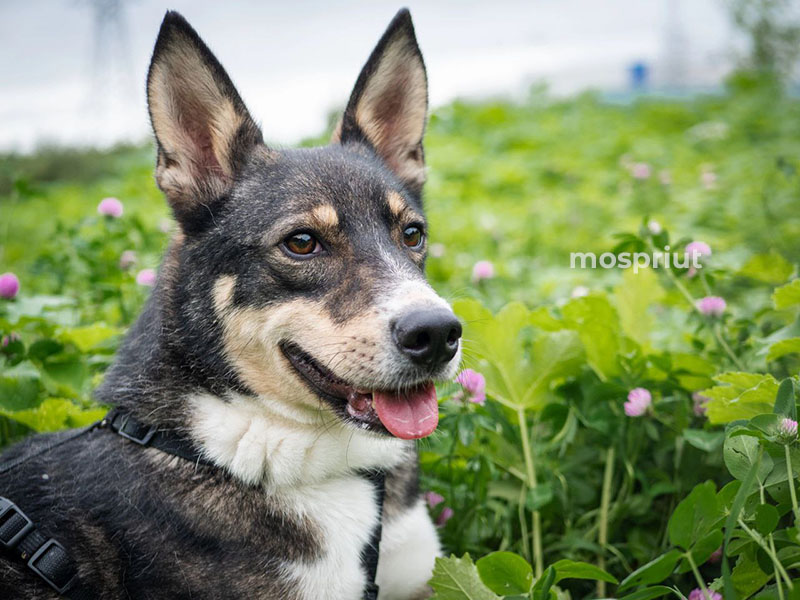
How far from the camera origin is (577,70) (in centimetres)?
1781

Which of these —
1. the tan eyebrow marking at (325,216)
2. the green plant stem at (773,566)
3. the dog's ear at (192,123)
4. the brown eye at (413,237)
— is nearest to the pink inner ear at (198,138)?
the dog's ear at (192,123)

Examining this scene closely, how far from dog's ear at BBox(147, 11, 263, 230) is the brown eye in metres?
0.71

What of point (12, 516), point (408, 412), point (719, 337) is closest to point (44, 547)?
point (12, 516)

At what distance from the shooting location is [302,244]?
2.62 m

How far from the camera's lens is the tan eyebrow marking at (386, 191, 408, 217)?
111 inches

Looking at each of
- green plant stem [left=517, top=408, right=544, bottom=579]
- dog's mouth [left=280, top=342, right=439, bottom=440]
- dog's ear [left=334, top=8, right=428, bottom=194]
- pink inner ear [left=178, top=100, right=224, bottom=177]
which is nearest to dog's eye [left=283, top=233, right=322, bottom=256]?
dog's mouth [left=280, top=342, right=439, bottom=440]

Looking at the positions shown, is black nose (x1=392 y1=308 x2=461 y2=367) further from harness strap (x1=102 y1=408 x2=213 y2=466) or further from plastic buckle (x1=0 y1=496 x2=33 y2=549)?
plastic buckle (x1=0 y1=496 x2=33 y2=549)

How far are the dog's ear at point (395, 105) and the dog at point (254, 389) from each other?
15 cm

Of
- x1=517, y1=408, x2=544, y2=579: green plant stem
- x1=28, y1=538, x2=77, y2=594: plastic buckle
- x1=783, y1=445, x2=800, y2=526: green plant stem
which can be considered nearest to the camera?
x1=783, y1=445, x2=800, y2=526: green plant stem

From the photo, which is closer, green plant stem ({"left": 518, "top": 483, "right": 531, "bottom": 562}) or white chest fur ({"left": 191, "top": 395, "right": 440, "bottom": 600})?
white chest fur ({"left": 191, "top": 395, "right": 440, "bottom": 600})

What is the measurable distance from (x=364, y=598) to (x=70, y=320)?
2.31m

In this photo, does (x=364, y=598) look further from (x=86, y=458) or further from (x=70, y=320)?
(x=70, y=320)

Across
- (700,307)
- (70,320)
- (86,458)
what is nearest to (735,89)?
(700,307)

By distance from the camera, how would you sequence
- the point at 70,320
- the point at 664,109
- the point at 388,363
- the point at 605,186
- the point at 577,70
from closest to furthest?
the point at 388,363 → the point at 70,320 → the point at 605,186 → the point at 664,109 → the point at 577,70
